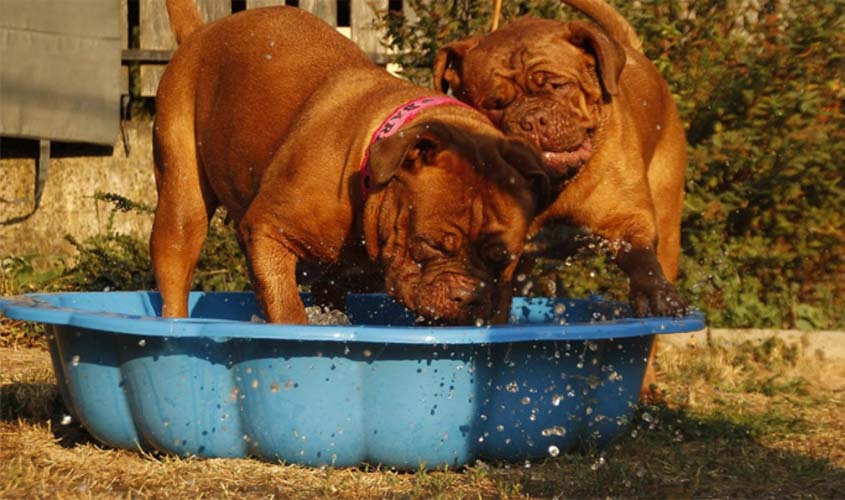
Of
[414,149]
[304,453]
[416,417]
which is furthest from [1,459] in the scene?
[414,149]

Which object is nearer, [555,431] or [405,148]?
[405,148]

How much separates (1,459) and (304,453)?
102cm

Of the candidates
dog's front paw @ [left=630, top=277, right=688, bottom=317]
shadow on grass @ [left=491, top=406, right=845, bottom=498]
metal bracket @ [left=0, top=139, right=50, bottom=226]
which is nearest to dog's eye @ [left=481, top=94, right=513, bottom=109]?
dog's front paw @ [left=630, top=277, right=688, bottom=317]

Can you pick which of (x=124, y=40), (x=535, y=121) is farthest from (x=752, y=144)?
(x=124, y=40)

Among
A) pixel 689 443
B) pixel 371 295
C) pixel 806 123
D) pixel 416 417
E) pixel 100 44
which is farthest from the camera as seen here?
pixel 100 44

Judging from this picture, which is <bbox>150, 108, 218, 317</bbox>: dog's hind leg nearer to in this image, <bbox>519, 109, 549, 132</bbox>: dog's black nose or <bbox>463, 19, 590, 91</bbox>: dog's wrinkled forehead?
<bbox>463, 19, 590, 91</bbox>: dog's wrinkled forehead

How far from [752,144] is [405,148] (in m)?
3.41

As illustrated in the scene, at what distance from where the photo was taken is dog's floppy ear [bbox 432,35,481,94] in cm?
496

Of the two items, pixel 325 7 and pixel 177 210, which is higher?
pixel 325 7

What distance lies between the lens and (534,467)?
4.13 metres

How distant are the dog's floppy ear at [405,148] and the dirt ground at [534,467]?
94cm

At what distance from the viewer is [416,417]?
12.8 feet

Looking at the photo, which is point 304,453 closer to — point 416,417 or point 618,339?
point 416,417

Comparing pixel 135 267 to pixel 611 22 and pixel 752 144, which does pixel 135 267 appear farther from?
pixel 752 144
